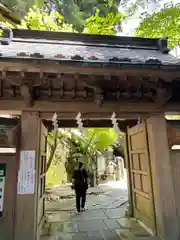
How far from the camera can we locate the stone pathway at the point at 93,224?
420 cm

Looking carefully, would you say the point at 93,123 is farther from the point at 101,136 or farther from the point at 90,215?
the point at 101,136

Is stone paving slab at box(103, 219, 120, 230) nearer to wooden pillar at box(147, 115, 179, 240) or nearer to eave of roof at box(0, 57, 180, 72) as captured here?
wooden pillar at box(147, 115, 179, 240)

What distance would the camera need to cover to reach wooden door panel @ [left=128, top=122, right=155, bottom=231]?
4066 mm

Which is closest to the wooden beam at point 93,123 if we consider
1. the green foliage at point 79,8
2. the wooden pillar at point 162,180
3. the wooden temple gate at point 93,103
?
the wooden temple gate at point 93,103

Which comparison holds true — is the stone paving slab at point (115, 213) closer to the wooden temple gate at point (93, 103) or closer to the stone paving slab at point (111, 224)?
the stone paving slab at point (111, 224)

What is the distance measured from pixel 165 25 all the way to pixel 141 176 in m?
9.21

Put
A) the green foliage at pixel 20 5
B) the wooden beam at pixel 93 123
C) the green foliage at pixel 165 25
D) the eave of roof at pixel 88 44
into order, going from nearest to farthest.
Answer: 1. the eave of roof at pixel 88 44
2. the wooden beam at pixel 93 123
3. the green foliage at pixel 165 25
4. the green foliage at pixel 20 5

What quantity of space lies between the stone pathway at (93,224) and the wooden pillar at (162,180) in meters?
0.69

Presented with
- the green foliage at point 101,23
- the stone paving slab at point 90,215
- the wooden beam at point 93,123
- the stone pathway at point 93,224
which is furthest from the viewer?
the green foliage at point 101,23

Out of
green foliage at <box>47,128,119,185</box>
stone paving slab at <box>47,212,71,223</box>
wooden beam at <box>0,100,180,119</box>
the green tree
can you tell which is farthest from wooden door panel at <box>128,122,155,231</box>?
the green tree

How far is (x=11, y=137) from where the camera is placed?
3141 millimetres

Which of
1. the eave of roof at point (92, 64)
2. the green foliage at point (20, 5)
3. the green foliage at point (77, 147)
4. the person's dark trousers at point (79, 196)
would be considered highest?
the green foliage at point (20, 5)

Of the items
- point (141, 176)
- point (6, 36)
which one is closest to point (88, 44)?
point (6, 36)

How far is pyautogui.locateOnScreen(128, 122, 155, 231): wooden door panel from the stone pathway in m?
0.37
